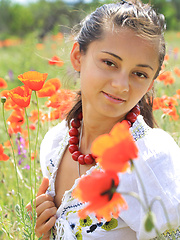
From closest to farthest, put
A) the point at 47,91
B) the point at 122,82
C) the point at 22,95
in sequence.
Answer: the point at 22,95
the point at 122,82
the point at 47,91

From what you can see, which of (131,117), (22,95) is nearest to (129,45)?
(131,117)

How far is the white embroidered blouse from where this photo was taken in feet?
3.54

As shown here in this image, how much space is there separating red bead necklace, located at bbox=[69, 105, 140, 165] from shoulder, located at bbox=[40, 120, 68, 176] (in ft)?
0.20

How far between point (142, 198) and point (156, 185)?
0.06 meters

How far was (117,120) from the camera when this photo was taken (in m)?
1.37

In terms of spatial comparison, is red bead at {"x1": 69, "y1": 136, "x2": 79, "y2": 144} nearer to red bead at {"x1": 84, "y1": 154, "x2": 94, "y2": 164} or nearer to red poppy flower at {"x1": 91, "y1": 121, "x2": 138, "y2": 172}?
red bead at {"x1": 84, "y1": 154, "x2": 94, "y2": 164}

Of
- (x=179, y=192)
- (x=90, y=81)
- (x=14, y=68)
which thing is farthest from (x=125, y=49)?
(x=14, y=68)

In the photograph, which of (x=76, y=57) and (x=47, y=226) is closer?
(x=47, y=226)

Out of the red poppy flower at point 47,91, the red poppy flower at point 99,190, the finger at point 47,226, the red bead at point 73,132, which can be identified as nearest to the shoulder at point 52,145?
the red bead at point 73,132

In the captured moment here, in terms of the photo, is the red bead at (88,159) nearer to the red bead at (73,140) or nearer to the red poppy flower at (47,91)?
the red bead at (73,140)

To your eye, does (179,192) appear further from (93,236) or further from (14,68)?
(14,68)

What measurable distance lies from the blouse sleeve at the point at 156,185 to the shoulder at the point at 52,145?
0.47 meters

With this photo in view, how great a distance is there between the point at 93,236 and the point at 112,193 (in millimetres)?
725

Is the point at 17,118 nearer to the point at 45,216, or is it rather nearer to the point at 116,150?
the point at 45,216
